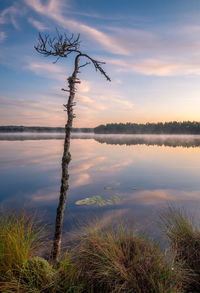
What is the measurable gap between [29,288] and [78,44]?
5.19 metres

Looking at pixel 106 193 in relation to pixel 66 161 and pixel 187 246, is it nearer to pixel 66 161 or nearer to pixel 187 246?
pixel 187 246

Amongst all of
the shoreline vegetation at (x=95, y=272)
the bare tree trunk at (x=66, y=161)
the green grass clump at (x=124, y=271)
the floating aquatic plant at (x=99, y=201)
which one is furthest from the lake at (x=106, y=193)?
the shoreline vegetation at (x=95, y=272)

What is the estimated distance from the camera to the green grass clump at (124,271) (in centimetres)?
368

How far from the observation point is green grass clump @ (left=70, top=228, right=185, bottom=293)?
368 cm

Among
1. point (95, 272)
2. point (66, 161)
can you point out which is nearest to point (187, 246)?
point (95, 272)

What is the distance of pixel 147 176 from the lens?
1989 centimetres

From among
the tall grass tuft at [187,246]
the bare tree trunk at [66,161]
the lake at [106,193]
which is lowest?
the lake at [106,193]

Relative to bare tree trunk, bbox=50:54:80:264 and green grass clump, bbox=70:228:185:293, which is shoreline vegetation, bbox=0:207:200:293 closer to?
green grass clump, bbox=70:228:185:293

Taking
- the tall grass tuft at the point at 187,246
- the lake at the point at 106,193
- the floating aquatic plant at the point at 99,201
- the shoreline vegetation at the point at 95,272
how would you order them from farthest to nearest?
the floating aquatic plant at the point at 99,201 < the lake at the point at 106,193 < the tall grass tuft at the point at 187,246 < the shoreline vegetation at the point at 95,272

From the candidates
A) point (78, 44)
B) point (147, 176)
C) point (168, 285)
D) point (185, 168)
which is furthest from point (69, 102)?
point (185, 168)

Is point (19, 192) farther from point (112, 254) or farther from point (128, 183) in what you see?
point (112, 254)

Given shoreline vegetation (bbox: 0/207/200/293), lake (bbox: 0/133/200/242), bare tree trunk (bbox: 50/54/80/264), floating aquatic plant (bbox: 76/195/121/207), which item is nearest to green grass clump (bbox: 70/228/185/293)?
shoreline vegetation (bbox: 0/207/200/293)

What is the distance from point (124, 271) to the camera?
12.8ft

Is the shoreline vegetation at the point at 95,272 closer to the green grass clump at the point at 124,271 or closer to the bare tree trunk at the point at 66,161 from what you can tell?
the green grass clump at the point at 124,271
